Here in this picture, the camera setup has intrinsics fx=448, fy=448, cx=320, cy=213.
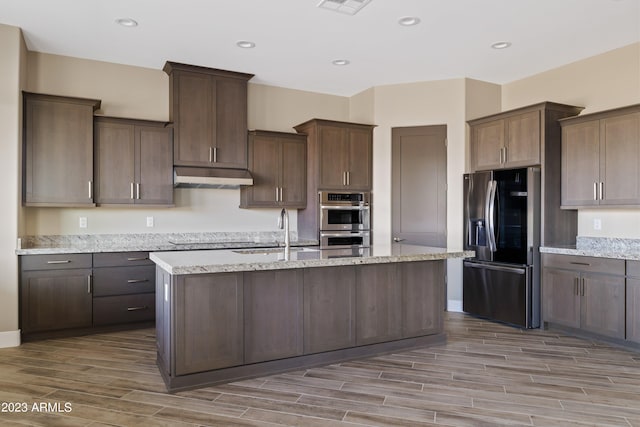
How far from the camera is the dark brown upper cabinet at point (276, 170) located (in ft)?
17.9

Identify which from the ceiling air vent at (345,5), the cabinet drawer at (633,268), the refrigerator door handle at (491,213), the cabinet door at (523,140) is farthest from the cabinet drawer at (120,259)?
the cabinet drawer at (633,268)

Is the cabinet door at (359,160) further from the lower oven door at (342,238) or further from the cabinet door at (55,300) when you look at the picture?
the cabinet door at (55,300)

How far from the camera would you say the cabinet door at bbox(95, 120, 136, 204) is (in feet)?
15.2

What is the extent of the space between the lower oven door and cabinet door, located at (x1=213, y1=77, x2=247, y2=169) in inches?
51.7

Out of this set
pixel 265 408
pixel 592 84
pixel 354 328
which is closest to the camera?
pixel 265 408

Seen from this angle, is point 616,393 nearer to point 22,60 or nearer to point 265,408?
point 265,408

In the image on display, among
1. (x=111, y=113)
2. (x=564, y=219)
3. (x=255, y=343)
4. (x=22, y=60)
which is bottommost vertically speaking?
(x=255, y=343)

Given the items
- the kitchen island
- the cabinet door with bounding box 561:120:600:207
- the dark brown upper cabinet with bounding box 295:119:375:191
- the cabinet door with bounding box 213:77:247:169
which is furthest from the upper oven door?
the cabinet door with bounding box 561:120:600:207

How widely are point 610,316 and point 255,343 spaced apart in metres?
3.16

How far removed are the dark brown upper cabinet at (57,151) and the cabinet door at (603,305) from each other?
492 cm

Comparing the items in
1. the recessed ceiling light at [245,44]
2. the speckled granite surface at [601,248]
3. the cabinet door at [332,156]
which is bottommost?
the speckled granite surface at [601,248]

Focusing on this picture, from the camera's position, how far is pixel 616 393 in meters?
2.96

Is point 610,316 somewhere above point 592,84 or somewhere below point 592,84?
below

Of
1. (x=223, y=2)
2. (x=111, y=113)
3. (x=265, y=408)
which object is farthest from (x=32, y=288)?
(x=223, y=2)
